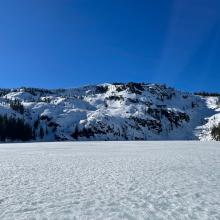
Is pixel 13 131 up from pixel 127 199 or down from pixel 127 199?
up

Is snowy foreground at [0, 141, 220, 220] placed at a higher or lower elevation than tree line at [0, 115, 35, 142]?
lower

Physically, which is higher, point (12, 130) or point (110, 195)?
point (12, 130)

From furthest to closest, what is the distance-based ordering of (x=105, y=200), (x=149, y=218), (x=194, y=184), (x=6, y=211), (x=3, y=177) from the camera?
(x=3, y=177) → (x=194, y=184) → (x=105, y=200) → (x=6, y=211) → (x=149, y=218)

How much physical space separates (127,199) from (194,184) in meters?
6.09

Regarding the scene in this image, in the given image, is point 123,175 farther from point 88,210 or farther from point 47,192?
point 88,210

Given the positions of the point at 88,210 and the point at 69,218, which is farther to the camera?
the point at 88,210

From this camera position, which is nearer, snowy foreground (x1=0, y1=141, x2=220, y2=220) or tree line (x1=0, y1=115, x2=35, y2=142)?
snowy foreground (x1=0, y1=141, x2=220, y2=220)

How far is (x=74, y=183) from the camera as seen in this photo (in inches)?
816

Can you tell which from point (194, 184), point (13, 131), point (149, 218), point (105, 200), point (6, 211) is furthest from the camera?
point (13, 131)

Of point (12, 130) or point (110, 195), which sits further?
point (12, 130)

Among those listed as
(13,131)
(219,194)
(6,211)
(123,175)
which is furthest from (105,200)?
(13,131)

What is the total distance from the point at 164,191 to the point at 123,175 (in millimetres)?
6524

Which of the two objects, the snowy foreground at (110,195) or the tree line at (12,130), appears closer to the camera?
the snowy foreground at (110,195)

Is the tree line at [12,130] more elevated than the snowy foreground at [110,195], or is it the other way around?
the tree line at [12,130]
